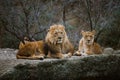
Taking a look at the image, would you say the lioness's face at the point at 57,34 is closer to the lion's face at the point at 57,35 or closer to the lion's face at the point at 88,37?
the lion's face at the point at 57,35

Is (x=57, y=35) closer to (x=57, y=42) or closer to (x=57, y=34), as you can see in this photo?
(x=57, y=34)

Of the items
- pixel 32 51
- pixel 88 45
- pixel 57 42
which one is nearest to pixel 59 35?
pixel 57 42

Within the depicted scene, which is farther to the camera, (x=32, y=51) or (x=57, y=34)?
(x=32, y=51)

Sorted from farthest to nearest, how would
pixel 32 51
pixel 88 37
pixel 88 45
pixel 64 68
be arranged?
1. pixel 88 45
2. pixel 88 37
3. pixel 32 51
4. pixel 64 68

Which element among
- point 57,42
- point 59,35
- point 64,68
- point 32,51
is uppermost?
point 59,35

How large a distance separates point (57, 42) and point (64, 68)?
589 millimetres

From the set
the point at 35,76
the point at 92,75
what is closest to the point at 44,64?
the point at 35,76

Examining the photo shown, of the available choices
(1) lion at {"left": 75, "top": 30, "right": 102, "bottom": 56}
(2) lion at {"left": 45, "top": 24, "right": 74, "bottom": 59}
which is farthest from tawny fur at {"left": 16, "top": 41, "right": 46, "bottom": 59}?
(1) lion at {"left": 75, "top": 30, "right": 102, "bottom": 56}

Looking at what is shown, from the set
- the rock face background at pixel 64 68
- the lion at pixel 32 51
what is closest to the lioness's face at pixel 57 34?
the lion at pixel 32 51

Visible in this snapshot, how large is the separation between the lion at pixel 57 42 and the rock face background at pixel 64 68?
0.26 m

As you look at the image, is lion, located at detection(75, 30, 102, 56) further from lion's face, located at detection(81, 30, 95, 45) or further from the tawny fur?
the tawny fur

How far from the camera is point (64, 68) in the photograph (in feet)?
29.8

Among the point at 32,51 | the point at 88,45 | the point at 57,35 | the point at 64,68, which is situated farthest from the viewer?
the point at 88,45

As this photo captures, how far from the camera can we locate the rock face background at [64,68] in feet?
29.3
